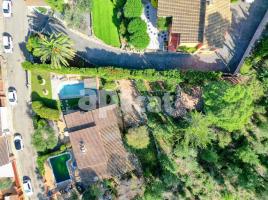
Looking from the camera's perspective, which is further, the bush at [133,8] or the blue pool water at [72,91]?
the blue pool water at [72,91]

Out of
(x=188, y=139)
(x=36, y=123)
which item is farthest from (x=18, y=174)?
(x=188, y=139)

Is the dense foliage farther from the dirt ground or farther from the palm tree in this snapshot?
the dirt ground

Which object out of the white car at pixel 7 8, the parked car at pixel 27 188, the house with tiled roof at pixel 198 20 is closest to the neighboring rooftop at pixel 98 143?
the parked car at pixel 27 188

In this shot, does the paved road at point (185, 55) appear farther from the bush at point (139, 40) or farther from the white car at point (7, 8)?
the white car at point (7, 8)

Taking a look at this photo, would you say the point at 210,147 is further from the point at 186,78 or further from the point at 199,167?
the point at 186,78

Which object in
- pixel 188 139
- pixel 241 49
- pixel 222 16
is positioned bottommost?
pixel 188 139

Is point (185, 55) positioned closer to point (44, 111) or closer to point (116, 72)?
point (116, 72)
